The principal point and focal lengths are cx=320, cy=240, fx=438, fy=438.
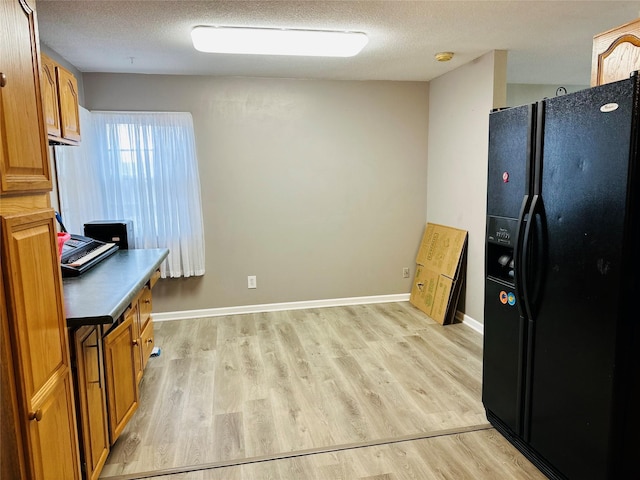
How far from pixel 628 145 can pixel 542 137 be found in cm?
42

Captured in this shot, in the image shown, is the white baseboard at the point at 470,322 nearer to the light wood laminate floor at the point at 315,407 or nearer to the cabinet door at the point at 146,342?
the light wood laminate floor at the point at 315,407

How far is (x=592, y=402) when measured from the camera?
68.9 inches

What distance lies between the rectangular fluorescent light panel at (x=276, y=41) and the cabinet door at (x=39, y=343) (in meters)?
1.84

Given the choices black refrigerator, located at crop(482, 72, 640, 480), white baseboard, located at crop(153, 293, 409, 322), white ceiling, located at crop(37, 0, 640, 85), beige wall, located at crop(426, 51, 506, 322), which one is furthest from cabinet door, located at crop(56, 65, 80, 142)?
beige wall, located at crop(426, 51, 506, 322)

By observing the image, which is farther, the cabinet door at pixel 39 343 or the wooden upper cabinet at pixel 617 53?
the wooden upper cabinet at pixel 617 53

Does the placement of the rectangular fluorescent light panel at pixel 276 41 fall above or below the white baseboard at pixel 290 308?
above

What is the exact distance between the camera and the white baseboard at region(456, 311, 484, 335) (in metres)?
3.93

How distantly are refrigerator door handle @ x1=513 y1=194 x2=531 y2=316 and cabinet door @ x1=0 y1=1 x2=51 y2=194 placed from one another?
1947 millimetres

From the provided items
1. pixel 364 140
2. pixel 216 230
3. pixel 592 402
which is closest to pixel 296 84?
pixel 364 140

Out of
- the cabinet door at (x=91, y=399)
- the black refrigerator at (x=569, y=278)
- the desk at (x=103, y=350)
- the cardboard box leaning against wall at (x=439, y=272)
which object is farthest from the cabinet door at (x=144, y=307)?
the cardboard box leaning against wall at (x=439, y=272)

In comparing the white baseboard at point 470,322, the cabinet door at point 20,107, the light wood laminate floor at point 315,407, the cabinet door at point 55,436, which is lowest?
the light wood laminate floor at point 315,407

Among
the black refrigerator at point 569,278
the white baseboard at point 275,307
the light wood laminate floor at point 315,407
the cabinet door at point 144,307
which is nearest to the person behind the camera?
the black refrigerator at point 569,278

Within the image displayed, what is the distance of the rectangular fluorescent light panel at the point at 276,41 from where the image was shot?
2.83 meters

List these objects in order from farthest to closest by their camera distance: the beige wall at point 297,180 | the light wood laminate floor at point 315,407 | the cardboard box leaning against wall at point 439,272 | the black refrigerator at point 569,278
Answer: the beige wall at point 297,180, the cardboard box leaning against wall at point 439,272, the light wood laminate floor at point 315,407, the black refrigerator at point 569,278
